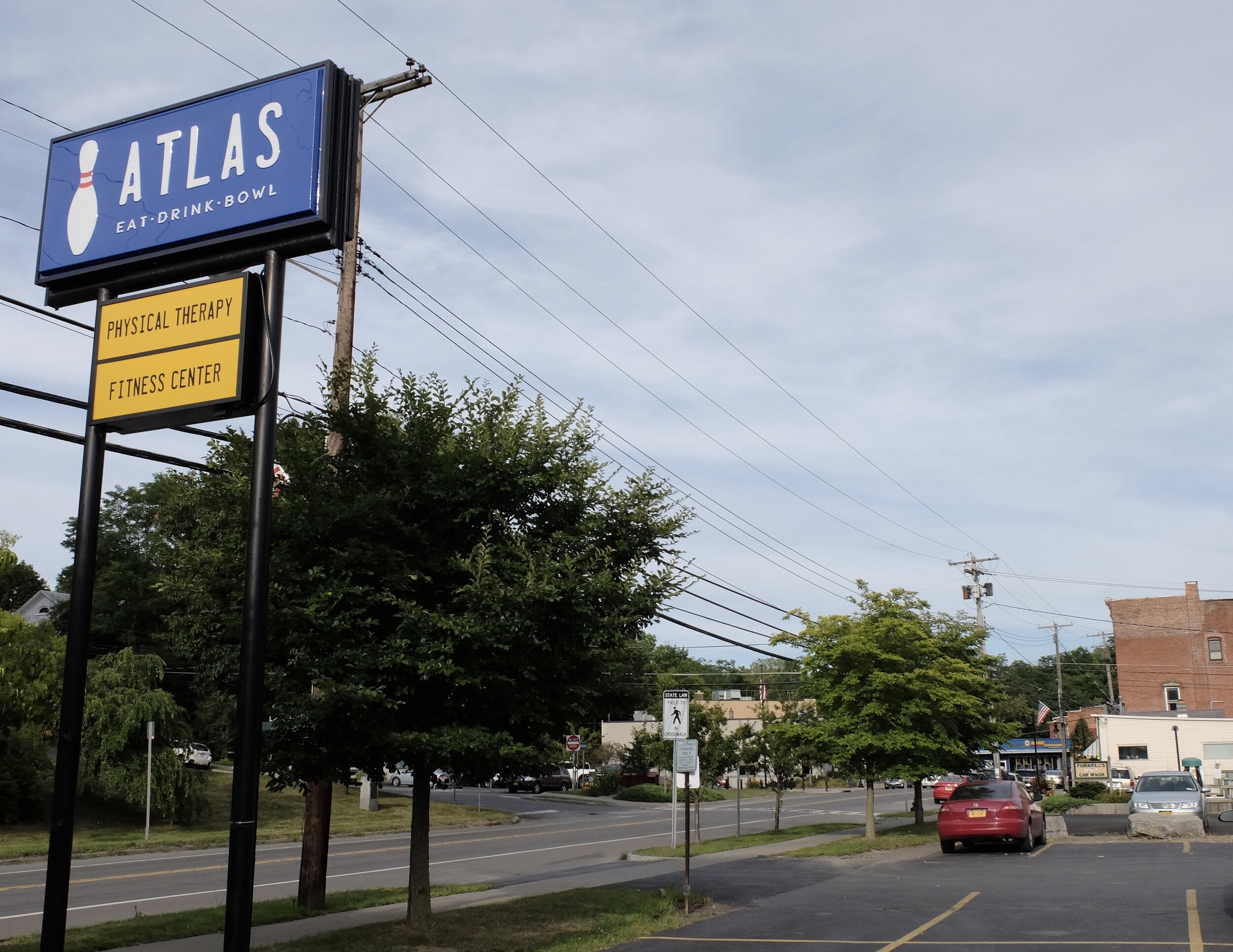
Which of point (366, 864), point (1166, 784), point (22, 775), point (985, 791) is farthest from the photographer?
point (22, 775)

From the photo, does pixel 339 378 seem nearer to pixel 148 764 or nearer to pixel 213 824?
pixel 148 764

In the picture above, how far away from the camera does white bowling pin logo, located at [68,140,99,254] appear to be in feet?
29.3

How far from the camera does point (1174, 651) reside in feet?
225

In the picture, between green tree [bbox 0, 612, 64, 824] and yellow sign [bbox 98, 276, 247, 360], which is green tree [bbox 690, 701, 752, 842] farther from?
yellow sign [bbox 98, 276, 247, 360]

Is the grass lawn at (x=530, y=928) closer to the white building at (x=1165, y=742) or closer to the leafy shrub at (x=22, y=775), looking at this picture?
the leafy shrub at (x=22, y=775)

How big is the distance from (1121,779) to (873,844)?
96.2 feet

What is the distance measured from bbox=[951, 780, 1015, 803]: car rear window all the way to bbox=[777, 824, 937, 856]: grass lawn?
2.33m

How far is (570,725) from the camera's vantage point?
12.8 metres

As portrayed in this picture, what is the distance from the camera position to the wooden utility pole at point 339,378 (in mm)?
13318

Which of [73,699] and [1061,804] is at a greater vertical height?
[73,699]

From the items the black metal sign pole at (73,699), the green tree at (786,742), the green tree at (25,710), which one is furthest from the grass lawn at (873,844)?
the green tree at (25,710)

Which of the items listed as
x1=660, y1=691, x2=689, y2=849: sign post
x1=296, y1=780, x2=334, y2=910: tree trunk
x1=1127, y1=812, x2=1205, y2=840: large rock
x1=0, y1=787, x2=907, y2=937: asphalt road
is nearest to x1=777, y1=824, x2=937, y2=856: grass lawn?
x1=0, y1=787, x2=907, y2=937: asphalt road

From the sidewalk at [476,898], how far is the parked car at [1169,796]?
7498 millimetres

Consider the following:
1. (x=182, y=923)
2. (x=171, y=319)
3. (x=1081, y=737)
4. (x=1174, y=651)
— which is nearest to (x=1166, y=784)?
(x=182, y=923)
